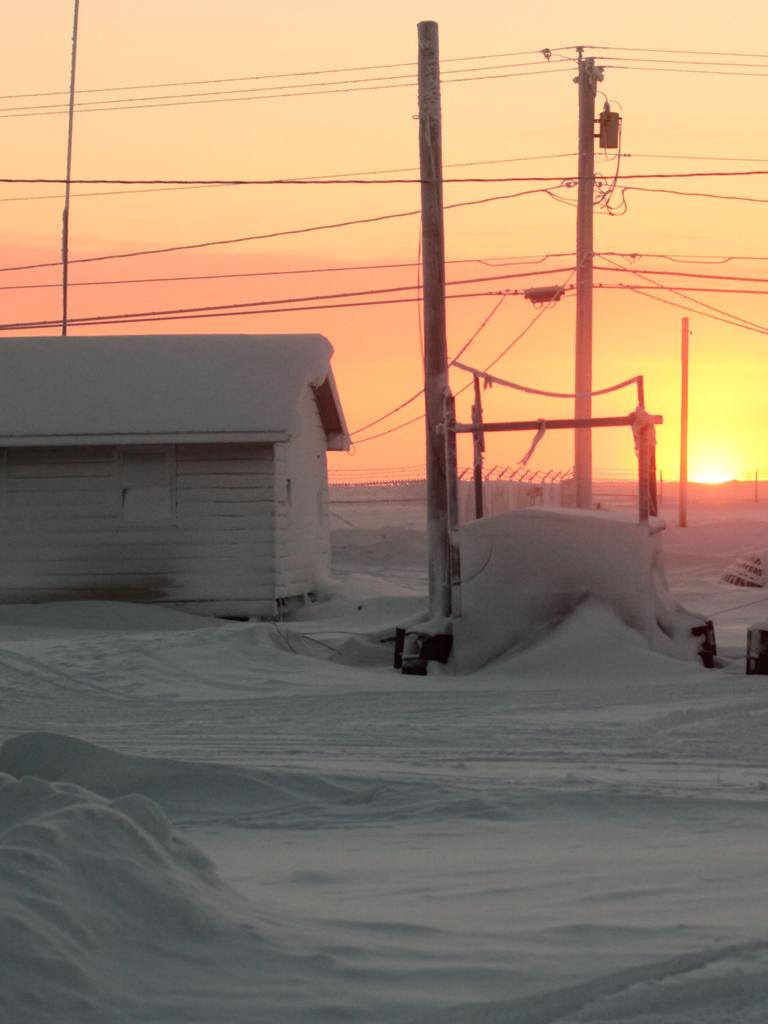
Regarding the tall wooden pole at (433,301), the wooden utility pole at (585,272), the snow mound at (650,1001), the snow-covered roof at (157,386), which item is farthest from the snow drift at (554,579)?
the snow mound at (650,1001)

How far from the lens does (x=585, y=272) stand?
81.4 ft

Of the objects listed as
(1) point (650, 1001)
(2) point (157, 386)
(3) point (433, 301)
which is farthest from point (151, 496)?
(1) point (650, 1001)

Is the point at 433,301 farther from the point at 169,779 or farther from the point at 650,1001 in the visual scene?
the point at 650,1001

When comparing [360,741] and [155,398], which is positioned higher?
[155,398]

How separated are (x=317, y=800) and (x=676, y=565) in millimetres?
25404

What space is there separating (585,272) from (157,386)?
23.9 feet

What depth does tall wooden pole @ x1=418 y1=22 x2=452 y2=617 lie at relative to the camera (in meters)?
17.0

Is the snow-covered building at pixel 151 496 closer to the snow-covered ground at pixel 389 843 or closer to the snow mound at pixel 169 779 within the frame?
the snow-covered ground at pixel 389 843

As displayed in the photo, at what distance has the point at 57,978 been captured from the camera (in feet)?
14.1

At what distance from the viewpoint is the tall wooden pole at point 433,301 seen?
55.7 feet

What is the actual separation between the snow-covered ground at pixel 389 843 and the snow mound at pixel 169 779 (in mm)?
17

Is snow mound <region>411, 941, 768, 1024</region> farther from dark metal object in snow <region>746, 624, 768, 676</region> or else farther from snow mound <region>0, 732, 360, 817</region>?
dark metal object in snow <region>746, 624, 768, 676</region>

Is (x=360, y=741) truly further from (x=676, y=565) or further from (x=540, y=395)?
(x=676, y=565)

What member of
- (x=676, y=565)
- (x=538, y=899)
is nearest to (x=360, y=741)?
(x=538, y=899)
